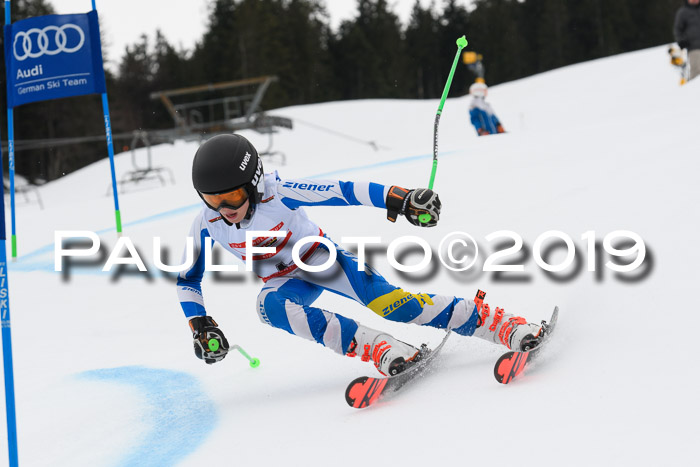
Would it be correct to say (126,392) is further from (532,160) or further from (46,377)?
(532,160)

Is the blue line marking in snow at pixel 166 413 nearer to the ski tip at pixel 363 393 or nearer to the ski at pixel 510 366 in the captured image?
the ski tip at pixel 363 393

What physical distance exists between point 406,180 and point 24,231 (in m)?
5.07

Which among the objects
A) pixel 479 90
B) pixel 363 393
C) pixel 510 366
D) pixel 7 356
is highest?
pixel 479 90

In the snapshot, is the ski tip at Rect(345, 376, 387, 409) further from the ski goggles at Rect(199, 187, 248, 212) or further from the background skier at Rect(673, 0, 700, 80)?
the background skier at Rect(673, 0, 700, 80)

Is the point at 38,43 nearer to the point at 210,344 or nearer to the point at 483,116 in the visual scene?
the point at 210,344

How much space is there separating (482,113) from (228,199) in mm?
9026

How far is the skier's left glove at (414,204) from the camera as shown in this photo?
269 cm

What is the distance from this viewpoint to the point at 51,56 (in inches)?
239

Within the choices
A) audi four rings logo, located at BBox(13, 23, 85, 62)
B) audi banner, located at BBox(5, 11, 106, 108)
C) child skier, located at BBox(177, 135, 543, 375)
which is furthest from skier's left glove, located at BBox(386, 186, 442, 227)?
audi four rings logo, located at BBox(13, 23, 85, 62)

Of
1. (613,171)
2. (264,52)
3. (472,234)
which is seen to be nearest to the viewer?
(472,234)

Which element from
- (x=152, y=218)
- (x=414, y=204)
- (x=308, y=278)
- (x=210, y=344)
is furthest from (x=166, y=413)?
(x=152, y=218)

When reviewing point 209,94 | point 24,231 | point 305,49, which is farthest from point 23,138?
point 24,231

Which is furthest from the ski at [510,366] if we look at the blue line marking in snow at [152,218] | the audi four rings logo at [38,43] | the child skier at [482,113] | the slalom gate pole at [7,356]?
the child skier at [482,113]

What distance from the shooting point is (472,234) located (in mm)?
5332
